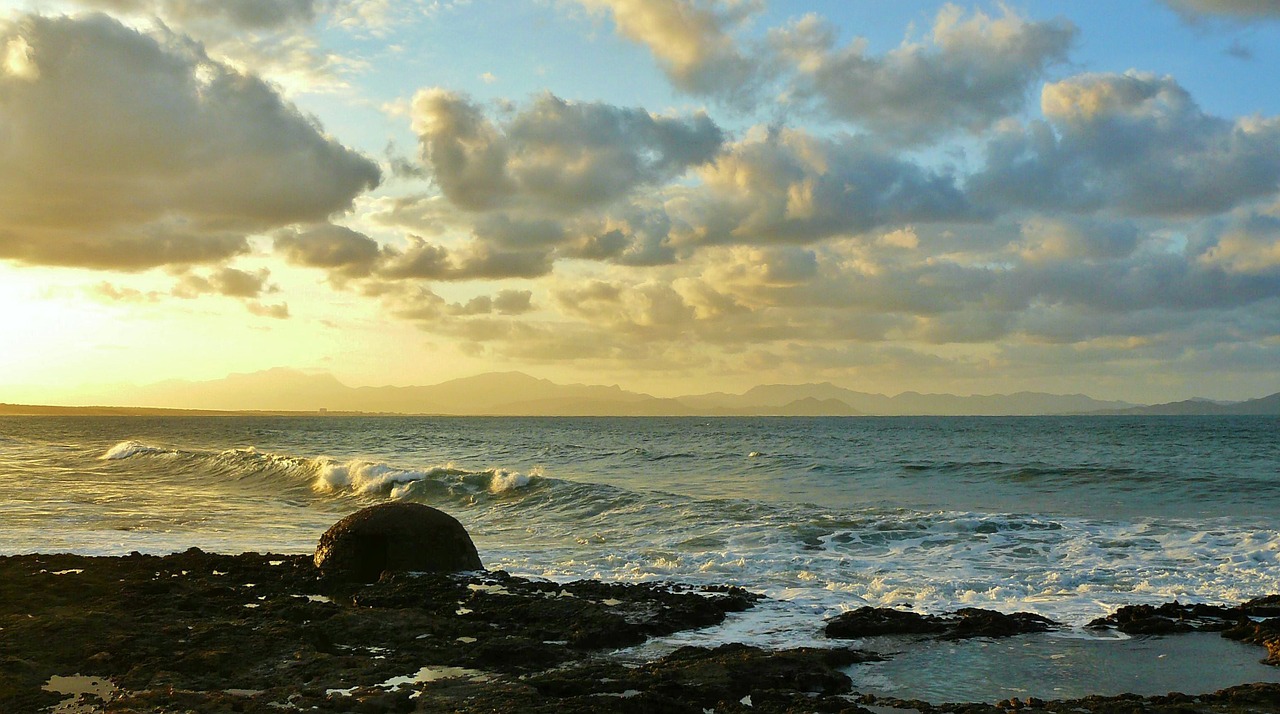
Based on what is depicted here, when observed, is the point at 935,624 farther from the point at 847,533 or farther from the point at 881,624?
the point at 847,533

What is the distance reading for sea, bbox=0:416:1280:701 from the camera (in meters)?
9.83

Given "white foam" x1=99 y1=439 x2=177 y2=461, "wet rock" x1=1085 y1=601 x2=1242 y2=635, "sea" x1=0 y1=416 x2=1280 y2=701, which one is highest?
"wet rock" x1=1085 y1=601 x2=1242 y2=635

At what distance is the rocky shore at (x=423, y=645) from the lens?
7.80 metres

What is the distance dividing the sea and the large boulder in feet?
4.74

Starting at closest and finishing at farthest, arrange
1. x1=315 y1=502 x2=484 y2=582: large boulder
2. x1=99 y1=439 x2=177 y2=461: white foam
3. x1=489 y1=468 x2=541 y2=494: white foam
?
x1=315 y1=502 x2=484 y2=582: large boulder → x1=489 y1=468 x2=541 y2=494: white foam → x1=99 y1=439 x2=177 y2=461: white foam

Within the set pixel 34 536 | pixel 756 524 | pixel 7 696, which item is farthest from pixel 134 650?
pixel 756 524

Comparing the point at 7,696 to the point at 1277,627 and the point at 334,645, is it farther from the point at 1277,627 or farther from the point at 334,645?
the point at 1277,627

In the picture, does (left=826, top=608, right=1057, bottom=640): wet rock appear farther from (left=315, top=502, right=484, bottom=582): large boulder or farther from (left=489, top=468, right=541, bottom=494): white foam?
(left=489, top=468, right=541, bottom=494): white foam

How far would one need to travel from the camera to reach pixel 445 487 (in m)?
30.3

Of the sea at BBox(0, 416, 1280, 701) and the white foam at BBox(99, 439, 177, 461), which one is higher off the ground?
the sea at BBox(0, 416, 1280, 701)

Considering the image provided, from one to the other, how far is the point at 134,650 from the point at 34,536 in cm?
1188

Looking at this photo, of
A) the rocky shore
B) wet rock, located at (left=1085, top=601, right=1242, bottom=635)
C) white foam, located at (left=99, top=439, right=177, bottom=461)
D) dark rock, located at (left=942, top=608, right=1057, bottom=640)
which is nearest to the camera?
the rocky shore

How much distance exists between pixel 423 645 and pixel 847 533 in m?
11.2

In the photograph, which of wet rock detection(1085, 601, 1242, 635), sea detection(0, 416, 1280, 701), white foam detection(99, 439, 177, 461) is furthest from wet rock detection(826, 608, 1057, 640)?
white foam detection(99, 439, 177, 461)
